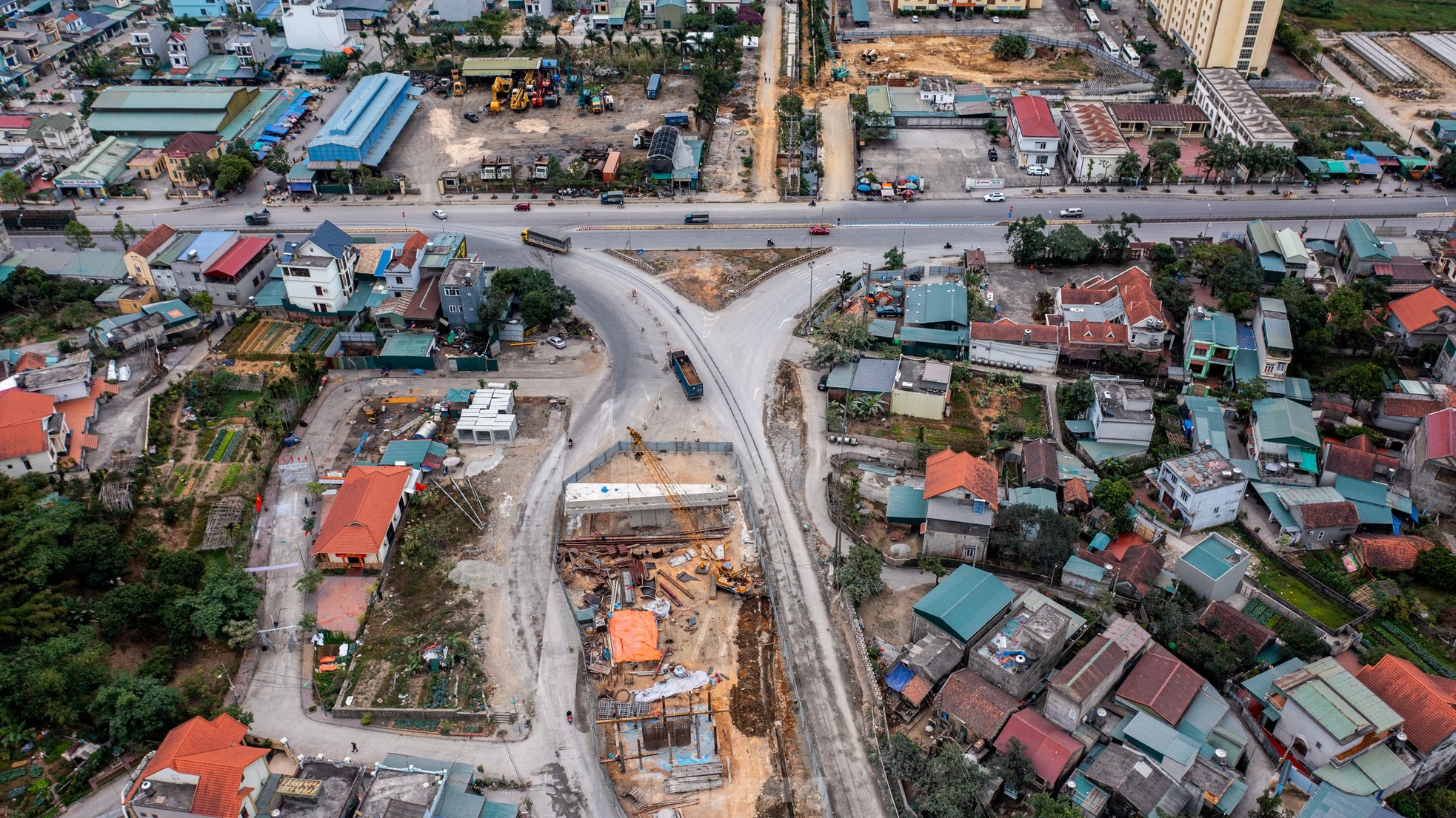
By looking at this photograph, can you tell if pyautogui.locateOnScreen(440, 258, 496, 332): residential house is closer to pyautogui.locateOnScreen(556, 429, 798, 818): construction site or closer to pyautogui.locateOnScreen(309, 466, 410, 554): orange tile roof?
pyautogui.locateOnScreen(309, 466, 410, 554): orange tile roof

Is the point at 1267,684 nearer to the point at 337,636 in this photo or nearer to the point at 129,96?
the point at 337,636

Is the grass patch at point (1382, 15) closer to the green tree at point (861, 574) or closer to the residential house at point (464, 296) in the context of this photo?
the residential house at point (464, 296)

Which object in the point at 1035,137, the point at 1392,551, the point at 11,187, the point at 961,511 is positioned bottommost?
the point at 1392,551

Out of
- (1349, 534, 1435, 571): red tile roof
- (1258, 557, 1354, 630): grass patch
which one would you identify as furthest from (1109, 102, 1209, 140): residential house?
(1258, 557, 1354, 630): grass patch

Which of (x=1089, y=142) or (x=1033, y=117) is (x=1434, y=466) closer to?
(x=1089, y=142)

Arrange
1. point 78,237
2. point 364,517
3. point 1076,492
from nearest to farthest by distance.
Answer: point 364,517, point 1076,492, point 78,237

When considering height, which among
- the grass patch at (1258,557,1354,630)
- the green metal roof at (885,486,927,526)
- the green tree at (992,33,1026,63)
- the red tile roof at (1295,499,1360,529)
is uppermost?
the green tree at (992,33,1026,63)

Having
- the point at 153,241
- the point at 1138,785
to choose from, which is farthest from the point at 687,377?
the point at 153,241
